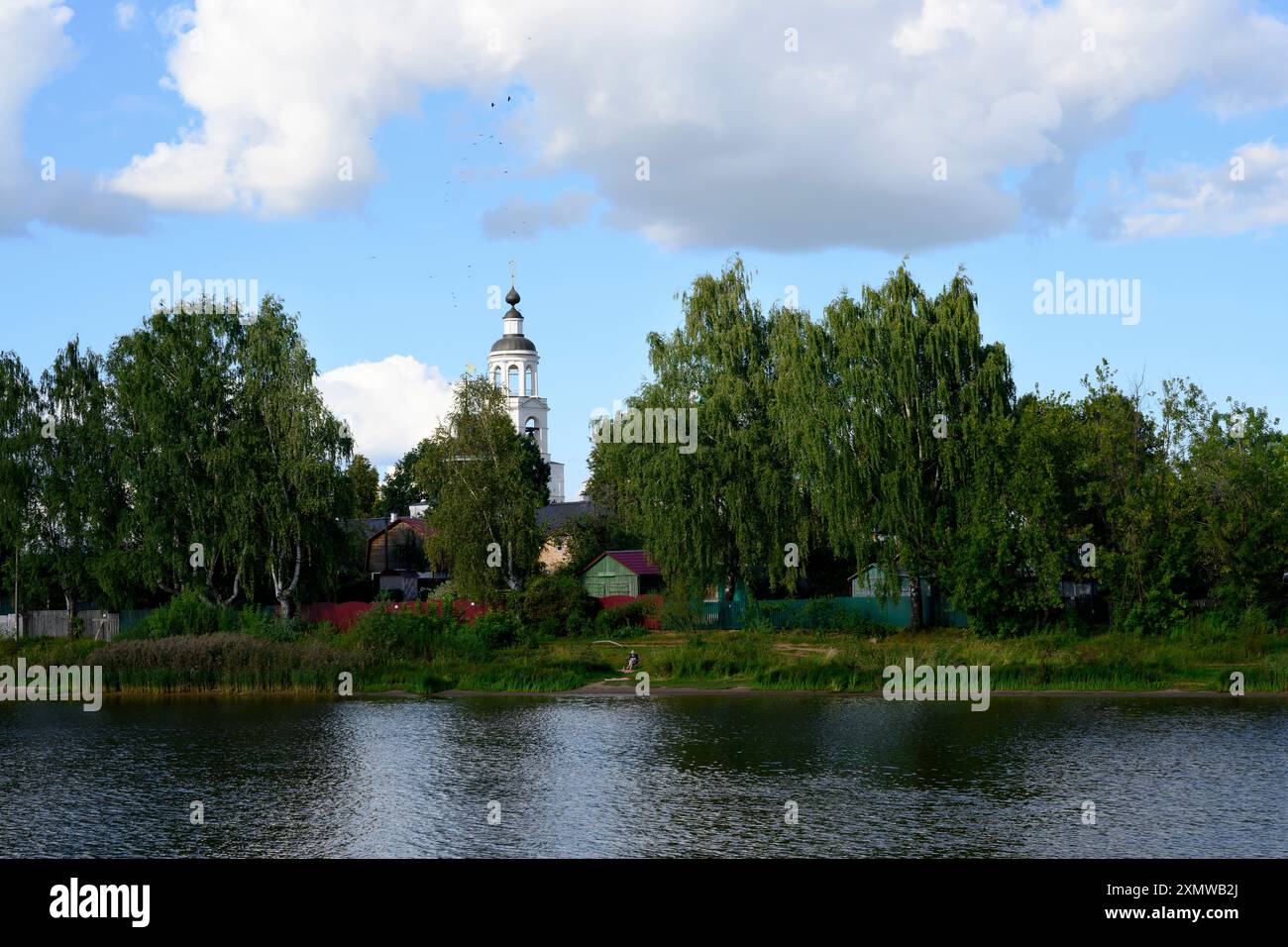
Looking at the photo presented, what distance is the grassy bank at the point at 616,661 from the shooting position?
135 ft

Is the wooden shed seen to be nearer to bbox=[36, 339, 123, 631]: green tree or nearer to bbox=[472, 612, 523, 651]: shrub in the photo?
bbox=[472, 612, 523, 651]: shrub

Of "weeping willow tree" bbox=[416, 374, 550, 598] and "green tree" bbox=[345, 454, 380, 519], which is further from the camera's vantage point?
"green tree" bbox=[345, 454, 380, 519]

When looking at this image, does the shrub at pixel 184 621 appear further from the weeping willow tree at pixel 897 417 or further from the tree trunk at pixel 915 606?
the tree trunk at pixel 915 606

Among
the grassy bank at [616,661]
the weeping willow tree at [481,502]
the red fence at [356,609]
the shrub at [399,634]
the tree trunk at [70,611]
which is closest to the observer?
the grassy bank at [616,661]

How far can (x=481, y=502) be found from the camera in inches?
2367

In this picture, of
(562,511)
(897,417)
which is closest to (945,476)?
(897,417)

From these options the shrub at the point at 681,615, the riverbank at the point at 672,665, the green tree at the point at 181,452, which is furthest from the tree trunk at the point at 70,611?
the shrub at the point at 681,615

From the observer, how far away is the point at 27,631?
197 feet

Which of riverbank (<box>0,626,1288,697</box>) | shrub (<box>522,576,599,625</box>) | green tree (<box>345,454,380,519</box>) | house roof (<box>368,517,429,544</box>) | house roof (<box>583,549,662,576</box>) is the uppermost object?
green tree (<box>345,454,380,519</box>)

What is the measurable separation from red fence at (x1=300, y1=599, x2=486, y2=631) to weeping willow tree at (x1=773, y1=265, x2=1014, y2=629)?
16.7m

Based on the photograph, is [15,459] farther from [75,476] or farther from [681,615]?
[681,615]

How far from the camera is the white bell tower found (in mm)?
116625

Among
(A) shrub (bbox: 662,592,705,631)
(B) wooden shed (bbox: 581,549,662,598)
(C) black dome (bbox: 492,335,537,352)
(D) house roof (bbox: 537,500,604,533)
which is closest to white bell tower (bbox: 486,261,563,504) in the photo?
(C) black dome (bbox: 492,335,537,352)

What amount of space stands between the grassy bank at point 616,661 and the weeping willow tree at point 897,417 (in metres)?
4.64
